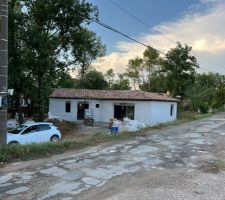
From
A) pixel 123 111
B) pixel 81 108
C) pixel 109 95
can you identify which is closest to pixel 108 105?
pixel 109 95

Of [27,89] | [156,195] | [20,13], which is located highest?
[20,13]

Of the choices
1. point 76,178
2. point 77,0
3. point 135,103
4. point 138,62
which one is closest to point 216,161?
point 76,178

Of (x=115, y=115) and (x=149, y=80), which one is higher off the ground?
(x=149, y=80)

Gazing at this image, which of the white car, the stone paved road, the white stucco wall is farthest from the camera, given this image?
the white stucco wall

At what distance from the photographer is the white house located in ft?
112

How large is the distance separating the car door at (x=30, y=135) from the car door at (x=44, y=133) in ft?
0.84

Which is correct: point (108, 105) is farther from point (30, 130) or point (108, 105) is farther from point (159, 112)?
point (30, 130)

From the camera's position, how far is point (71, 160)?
952 centimetres

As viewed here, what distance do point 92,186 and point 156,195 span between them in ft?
4.69

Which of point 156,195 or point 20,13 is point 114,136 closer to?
point 156,195

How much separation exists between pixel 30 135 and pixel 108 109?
57.9ft

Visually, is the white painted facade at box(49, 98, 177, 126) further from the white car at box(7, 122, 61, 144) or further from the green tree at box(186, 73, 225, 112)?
the white car at box(7, 122, 61, 144)

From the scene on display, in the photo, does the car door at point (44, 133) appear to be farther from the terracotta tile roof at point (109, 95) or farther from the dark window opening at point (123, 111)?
the dark window opening at point (123, 111)

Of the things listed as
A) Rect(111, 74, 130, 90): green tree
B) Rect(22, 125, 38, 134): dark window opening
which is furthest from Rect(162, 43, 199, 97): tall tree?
Rect(22, 125, 38, 134): dark window opening
